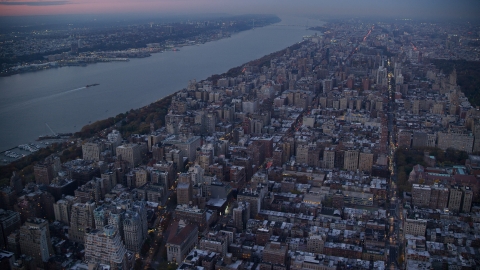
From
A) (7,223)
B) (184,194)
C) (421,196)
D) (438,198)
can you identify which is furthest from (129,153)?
(438,198)

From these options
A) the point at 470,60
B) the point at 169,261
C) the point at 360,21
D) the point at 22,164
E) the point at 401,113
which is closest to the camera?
the point at 169,261

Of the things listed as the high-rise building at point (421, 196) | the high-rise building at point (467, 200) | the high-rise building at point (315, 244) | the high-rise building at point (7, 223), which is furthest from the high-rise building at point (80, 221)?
the high-rise building at point (467, 200)

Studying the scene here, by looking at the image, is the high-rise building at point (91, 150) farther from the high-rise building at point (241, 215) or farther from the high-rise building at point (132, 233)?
the high-rise building at point (241, 215)

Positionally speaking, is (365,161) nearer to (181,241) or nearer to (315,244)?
(315,244)

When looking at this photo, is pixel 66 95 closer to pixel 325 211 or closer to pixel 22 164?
pixel 22 164

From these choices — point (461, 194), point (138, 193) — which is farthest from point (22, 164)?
point (461, 194)
